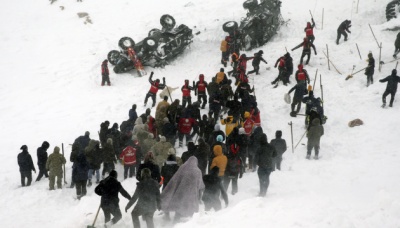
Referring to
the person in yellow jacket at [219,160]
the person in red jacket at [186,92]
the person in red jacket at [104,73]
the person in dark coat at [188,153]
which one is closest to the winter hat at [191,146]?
the person in dark coat at [188,153]

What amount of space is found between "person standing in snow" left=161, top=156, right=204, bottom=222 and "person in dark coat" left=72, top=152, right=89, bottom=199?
3.42 metres

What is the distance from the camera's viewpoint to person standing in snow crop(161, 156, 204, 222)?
24.0 ft

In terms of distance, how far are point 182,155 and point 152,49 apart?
466 inches

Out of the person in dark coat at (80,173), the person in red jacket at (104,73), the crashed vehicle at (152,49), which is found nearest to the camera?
the person in dark coat at (80,173)

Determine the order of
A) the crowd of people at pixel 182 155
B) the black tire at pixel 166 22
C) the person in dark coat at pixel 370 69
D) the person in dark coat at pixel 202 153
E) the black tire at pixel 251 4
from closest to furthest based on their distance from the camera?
the crowd of people at pixel 182 155 < the person in dark coat at pixel 202 153 < the person in dark coat at pixel 370 69 < the black tire at pixel 166 22 < the black tire at pixel 251 4

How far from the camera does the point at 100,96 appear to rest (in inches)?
680

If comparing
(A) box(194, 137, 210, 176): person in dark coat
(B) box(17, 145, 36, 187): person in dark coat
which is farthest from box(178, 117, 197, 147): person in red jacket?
(B) box(17, 145, 36, 187): person in dark coat

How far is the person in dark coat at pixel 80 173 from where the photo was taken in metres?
9.71

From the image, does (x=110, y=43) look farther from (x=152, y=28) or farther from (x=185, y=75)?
(x=185, y=75)

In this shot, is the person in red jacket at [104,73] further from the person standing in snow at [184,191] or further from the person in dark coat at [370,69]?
the person in dark coat at [370,69]

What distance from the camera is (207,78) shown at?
18.6 meters

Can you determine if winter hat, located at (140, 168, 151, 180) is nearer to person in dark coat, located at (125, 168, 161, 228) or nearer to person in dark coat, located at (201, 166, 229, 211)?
person in dark coat, located at (125, 168, 161, 228)

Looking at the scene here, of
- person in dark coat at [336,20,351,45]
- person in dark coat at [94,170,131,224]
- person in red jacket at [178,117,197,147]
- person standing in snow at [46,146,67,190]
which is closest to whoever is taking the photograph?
person in dark coat at [94,170,131,224]

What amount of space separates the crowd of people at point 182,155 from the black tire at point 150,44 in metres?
4.96
